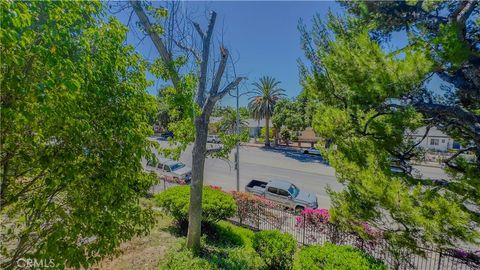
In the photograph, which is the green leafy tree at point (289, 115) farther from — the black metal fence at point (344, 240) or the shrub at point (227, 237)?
the shrub at point (227, 237)

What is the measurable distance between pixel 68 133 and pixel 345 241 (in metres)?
7.98

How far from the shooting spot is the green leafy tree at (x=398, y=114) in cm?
379

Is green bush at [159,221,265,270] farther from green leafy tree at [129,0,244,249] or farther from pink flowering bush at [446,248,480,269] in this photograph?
pink flowering bush at [446,248,480,269]

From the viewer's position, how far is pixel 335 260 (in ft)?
14.6

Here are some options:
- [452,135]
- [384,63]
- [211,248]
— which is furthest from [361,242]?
[384,63]

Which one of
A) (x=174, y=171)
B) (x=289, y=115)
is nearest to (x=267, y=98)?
(x=289, y=115)

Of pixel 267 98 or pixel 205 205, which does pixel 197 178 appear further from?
pixel 267 98

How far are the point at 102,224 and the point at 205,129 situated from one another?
11.1 ft

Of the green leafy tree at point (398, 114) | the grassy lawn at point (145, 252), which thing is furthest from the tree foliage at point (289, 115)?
the green leafy tree at point (398, 114)

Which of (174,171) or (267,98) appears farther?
(267,98)

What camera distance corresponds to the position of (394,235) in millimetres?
4293

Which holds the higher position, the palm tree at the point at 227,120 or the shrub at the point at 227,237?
the palm tree at the point at 227,120

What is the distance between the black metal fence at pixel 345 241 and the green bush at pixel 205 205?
2.07 metres

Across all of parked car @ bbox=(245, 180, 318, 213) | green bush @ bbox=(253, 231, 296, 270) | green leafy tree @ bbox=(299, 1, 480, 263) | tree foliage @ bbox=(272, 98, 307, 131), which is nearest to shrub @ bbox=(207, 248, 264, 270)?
green bush @ bbox=(253, 231, 296, 270)
